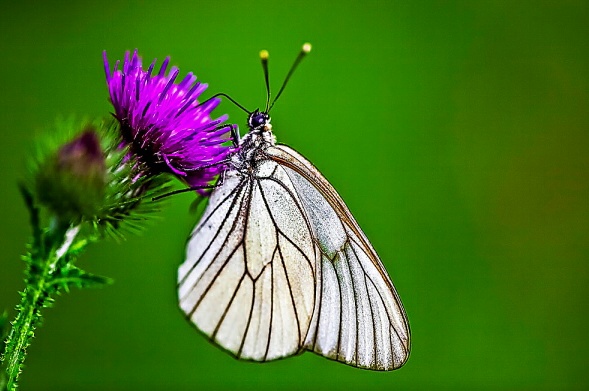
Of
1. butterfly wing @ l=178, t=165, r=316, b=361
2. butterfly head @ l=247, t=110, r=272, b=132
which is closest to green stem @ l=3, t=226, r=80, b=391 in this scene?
butterfly wing @ l=178, t=165, r=316, b=361

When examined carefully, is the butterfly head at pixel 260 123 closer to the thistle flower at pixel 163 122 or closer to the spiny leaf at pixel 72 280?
the thistle flower at pixel 163 122

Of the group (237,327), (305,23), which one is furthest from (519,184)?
(237,327)

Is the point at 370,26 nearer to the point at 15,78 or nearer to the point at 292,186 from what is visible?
the point at 15,78

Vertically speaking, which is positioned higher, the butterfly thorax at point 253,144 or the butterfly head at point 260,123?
the butterfly head at point 260,123

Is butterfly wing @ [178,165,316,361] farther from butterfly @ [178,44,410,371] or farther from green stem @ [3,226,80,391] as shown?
green stem @ [3,226,80,391]

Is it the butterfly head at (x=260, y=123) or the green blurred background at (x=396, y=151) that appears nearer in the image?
the butterfly head at (x=260, y=123)

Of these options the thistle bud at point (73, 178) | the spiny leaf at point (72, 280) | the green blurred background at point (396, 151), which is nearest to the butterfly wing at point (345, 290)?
the thistle bud at point (73, 178)
